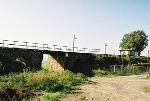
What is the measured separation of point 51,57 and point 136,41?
46062 mm

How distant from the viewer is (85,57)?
147 feet

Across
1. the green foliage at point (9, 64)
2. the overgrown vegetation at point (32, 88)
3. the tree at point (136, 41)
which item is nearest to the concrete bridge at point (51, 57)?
the green foliage at point (9, 64)

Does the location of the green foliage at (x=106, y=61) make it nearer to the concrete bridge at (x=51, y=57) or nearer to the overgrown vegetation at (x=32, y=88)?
the concrete bridge at (x=51, y=57)

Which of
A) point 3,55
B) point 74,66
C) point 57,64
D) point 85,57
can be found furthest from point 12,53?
point 85,57

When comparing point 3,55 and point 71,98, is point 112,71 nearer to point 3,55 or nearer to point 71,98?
point 3,55

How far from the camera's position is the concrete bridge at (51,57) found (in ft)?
113

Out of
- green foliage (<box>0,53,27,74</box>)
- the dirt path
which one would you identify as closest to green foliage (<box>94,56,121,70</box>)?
green foliage (<box>0,53,27,74</box>)

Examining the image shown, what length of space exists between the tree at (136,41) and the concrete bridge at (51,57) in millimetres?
39684

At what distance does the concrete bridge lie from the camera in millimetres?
34531

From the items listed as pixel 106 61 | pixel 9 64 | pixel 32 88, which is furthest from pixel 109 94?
pixel 106 61

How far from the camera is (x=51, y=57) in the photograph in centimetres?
4416

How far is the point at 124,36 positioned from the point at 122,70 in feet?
168

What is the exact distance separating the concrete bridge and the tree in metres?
39.7

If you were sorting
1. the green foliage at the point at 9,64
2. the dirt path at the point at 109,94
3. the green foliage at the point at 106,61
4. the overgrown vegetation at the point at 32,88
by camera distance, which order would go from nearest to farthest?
the overgrown vegetation at the point at 32,88 < the dirt path at the point at 109,94 < the green foliage at the point at 9,64 < the green foliage at the point at 106,61
